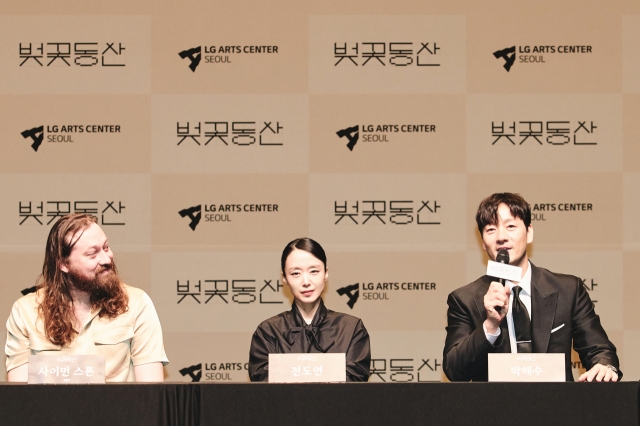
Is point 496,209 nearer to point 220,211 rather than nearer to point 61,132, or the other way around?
point 220,211

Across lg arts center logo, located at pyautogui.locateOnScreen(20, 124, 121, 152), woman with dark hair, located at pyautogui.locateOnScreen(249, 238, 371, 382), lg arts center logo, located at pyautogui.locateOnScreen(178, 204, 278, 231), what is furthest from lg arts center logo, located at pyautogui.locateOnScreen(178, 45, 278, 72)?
woman with dark hair, located at pyautogui.locateOnScreen(249, 238, 371, 382)

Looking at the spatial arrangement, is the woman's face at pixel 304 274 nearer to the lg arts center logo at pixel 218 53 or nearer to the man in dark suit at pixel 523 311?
the man in dark suit at pixel 523 311

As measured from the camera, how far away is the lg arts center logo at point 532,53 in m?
3.46

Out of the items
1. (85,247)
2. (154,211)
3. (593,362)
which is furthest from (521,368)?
(154,211)

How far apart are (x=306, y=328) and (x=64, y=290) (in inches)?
34.2

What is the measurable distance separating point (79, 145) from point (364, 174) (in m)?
1.46

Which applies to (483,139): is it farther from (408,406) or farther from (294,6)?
(408,406)

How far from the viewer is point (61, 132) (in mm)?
3434

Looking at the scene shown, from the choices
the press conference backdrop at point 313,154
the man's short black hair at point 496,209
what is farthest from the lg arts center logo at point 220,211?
the man's short black hair at point 496,209

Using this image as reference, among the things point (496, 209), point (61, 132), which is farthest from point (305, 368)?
point (61, 132)

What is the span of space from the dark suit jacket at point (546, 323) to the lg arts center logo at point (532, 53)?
144 cm

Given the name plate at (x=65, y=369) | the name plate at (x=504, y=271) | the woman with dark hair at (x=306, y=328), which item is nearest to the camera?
the name plate at (x=65, y=369)

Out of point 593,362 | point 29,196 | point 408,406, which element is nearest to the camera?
point 408,406

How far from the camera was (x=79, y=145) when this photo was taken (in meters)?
3.43
